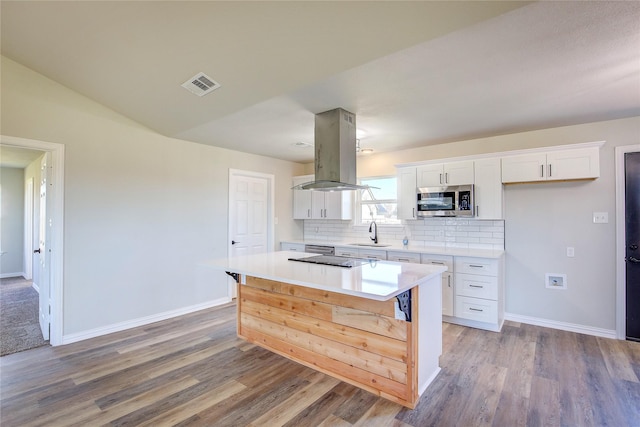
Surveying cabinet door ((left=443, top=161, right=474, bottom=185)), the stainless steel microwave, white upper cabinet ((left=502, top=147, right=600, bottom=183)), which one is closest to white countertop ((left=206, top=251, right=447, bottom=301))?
the stainless steel microwave

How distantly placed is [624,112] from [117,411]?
17.3 feet

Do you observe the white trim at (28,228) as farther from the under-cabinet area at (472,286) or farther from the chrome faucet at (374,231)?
the under-cabinet area at (472,286)

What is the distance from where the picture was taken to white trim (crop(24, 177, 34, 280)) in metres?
6.03

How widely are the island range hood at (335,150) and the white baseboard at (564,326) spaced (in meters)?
2.74

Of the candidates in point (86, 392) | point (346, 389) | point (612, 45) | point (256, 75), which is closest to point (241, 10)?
point (256, 75)

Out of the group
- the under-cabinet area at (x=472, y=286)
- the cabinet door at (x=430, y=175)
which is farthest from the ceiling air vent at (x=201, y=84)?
the under-cabinet area at (x=472, y=286)

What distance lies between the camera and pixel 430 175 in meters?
4.21

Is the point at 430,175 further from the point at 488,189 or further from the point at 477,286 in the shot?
the point at 477,286

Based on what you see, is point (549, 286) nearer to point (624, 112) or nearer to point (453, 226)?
point (453, 226)

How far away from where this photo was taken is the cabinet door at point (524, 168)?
350cm

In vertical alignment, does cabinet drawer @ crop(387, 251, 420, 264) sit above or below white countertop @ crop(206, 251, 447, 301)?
below

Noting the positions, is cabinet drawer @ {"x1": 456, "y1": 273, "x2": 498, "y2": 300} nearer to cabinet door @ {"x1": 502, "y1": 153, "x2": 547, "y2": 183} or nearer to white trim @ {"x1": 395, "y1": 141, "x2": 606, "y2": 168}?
cabinet door @ {"x1": 502, "y1": 153, "x2": 547, "y2": 183}

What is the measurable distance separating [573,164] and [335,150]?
2.65 m

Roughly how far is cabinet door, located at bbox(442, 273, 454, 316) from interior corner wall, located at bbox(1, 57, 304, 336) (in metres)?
3.19
